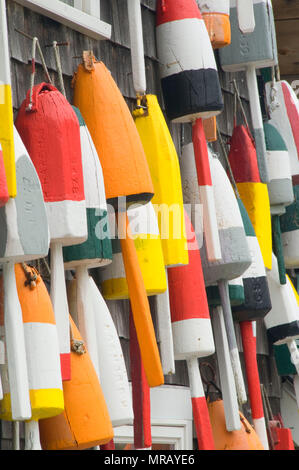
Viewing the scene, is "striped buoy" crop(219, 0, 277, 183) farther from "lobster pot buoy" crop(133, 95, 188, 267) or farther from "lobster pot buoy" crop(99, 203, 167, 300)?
"lobster pot buoy" crop(99, 203, 167, 300)

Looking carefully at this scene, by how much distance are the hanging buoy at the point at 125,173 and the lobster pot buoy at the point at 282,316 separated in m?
1.05

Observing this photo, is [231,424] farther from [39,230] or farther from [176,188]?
[39,230]

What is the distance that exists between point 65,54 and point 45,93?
0.44 m

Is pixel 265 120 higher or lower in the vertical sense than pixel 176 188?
higher

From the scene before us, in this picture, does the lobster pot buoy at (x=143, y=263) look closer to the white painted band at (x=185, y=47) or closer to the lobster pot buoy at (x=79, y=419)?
the lobster pot buoy at (x=79, y=419)

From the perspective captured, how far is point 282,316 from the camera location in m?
3.85

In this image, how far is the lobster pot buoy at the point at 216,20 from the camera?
3.70m

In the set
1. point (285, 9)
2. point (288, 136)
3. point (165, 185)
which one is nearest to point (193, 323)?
point (165, 185)

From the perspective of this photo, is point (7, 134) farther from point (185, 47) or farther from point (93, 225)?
point (185, 47)

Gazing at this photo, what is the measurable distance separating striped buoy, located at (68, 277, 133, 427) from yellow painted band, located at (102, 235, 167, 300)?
13 centimetres

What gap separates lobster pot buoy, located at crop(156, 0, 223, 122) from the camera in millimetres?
3352

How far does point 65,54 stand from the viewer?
3172 millimetres

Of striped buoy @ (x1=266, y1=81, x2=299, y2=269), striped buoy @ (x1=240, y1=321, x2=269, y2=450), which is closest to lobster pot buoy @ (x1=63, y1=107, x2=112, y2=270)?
striped buoy @ (x1=240, y1=321, x2=269, y2=450)

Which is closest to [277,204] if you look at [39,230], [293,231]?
[293,231]
